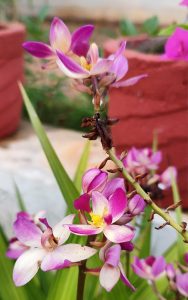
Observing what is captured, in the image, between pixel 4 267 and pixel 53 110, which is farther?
pixel 53 110

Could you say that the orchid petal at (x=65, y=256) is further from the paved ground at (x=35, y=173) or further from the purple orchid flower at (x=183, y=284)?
the paved ground at (x=35, y=173)

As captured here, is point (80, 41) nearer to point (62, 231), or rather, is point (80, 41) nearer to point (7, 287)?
point (62, 231)

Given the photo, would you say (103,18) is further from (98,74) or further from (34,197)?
(98,74)

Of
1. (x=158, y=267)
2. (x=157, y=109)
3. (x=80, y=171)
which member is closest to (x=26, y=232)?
(x=158, y=267)

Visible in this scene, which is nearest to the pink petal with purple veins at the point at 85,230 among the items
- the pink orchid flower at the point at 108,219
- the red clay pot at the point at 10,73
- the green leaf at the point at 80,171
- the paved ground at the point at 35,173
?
the pink orchid flower at the point at 108,219

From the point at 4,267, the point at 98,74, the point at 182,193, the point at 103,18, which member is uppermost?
the point at 98,74

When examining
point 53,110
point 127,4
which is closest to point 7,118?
point 53,110
